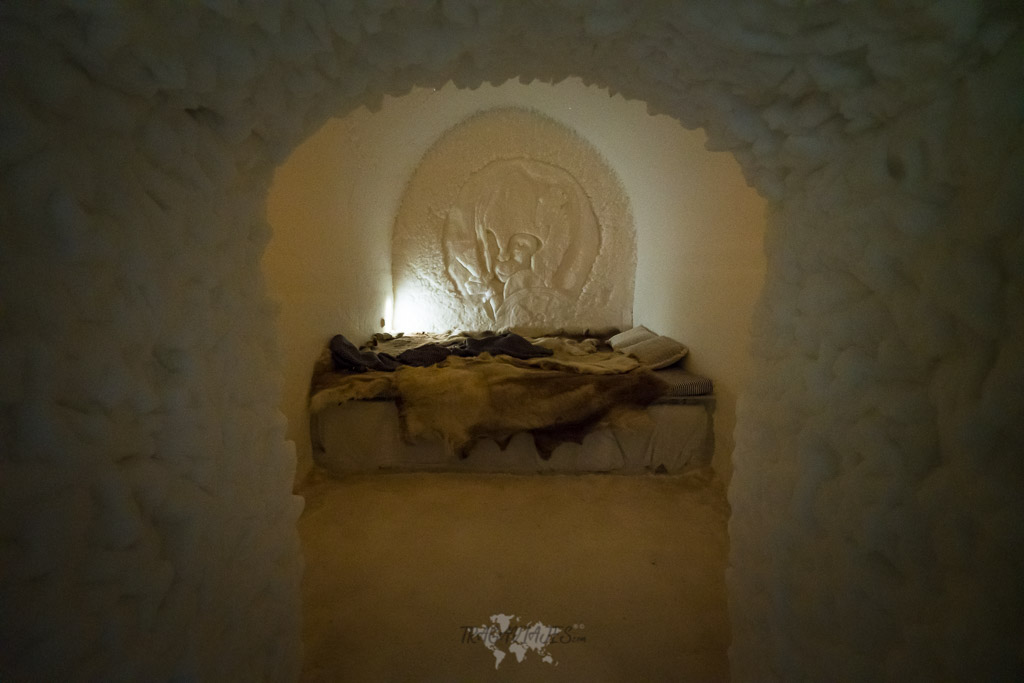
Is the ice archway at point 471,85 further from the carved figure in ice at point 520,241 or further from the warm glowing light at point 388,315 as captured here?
the carved figure in ice at point 520,241

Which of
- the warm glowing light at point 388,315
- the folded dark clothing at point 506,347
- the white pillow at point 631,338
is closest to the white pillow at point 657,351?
the white pillow at point 631,338

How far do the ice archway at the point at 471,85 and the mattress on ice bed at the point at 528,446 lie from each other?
52.9 inches

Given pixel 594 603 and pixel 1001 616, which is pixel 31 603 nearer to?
pixel 1001 616

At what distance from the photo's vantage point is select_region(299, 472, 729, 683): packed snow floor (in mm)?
1312

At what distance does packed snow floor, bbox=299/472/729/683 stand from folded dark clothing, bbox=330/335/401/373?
0.61m

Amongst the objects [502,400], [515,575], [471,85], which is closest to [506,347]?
[502,400]

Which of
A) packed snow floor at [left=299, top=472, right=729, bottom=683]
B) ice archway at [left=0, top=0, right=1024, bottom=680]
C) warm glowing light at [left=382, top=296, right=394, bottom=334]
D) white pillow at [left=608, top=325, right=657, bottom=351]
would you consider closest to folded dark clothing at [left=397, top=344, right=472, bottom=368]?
packed snow floor at [left=299, top=472, right=729, bottom=683]

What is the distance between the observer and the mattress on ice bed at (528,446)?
240cm

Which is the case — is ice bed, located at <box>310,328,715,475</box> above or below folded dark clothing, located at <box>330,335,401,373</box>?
below

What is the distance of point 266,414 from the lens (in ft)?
3.39

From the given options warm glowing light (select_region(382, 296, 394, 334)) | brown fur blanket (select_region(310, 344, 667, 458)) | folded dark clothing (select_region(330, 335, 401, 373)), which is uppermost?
warm glowing light (select_region(382, 296, 394, 334))

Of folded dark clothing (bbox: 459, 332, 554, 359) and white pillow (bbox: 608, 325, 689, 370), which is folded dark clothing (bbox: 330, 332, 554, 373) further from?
white pillow (bbox: 608, 325, 689, 370)

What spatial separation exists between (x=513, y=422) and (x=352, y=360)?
3.28ft

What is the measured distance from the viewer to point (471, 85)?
106cm
